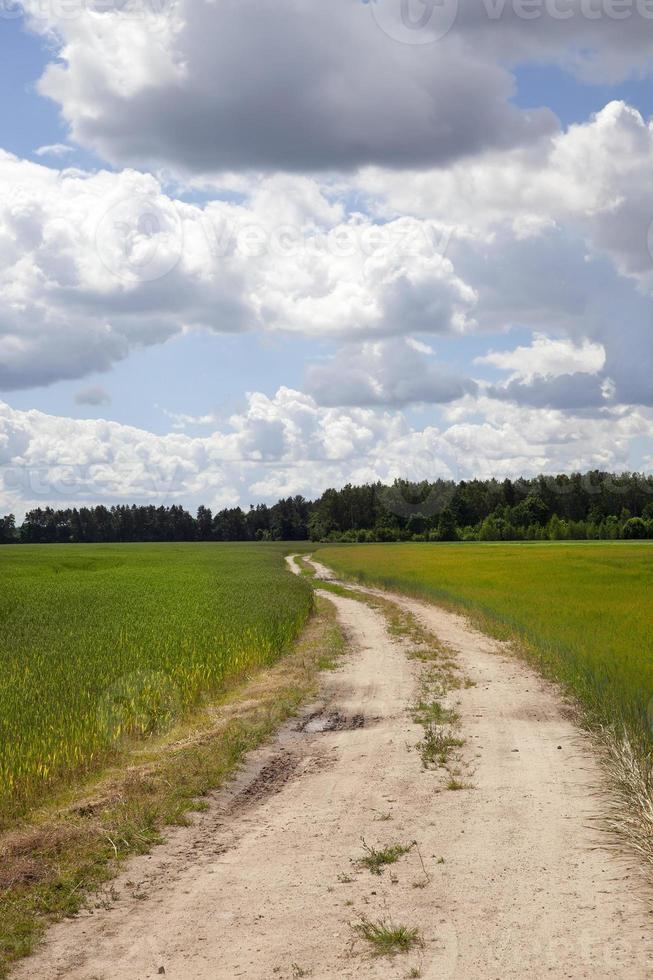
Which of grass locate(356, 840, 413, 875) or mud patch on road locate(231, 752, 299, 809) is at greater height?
grass locate(356, 840, 413, 875)

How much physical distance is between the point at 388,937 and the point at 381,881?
3.47 feet

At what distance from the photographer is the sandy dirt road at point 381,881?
5.50 metres

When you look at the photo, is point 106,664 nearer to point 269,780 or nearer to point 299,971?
point 269,780

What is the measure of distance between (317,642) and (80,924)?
16.1m

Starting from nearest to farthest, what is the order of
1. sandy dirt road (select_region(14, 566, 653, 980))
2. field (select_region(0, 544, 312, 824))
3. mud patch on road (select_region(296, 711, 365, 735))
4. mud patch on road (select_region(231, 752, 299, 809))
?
sandy dirt road (select_region(14, 566, 653, 980)) → mud patch on road (select_region(231, 752, 299, 809)) → field (select_region(0, 544, 312, 824)) → mud patch on road (select_region(296, 711, 365, 735))

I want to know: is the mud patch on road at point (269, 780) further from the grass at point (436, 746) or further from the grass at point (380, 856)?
the grass at point (380, 856)

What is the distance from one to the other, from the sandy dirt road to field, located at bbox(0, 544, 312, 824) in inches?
86.9

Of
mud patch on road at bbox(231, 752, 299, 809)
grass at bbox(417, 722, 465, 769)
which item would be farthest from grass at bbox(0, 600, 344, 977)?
grass at bbox(417, 722, 465, 769)

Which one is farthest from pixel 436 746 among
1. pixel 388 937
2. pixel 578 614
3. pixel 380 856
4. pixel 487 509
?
pixel 487 509

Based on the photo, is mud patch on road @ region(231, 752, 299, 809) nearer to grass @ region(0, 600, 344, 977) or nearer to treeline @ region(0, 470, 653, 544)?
grass @ region(0, 600, 344, 977)

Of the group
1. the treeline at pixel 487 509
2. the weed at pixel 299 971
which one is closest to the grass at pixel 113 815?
the weed at pixel 299 971

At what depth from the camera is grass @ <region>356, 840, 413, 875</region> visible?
702 centimetres

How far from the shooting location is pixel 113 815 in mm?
8664

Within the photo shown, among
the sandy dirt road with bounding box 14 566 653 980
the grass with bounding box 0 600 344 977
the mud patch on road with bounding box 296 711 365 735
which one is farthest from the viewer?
the mud patch on road with bounding box 296 711 365 735
